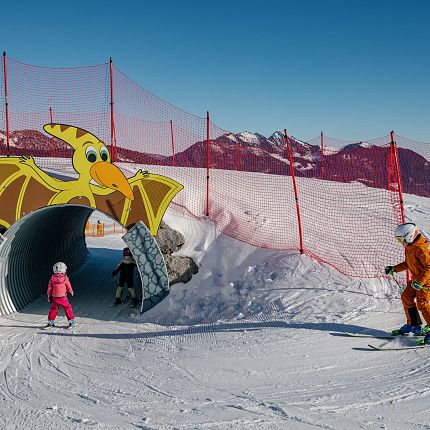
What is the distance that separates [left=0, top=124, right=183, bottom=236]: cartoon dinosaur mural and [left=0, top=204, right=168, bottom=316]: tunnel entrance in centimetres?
22

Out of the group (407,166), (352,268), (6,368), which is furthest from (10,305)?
(407,166)

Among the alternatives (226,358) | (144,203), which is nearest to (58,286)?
(144,203)

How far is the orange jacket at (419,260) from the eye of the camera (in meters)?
6.27

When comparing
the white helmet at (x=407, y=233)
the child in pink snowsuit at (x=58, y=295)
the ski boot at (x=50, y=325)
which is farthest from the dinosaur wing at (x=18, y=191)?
the white helmet at (x=407, y=233)

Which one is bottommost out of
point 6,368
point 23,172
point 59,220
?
point 6,368

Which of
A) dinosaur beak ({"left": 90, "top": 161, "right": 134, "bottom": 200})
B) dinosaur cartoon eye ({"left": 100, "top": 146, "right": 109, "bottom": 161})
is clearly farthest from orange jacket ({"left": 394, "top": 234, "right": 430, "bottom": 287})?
dinosaur cartoon eye ({"left": 100, "top": 146, "right": 109, "bottom": 161})

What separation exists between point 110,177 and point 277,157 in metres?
7.91

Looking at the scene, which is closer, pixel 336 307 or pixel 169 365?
pixel 169 365

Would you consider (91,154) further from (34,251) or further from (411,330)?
(411,330)

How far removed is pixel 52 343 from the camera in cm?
764

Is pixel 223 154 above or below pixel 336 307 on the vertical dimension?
above

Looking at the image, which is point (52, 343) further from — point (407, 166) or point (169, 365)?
point (407, 166)

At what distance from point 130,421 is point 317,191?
1259 cm

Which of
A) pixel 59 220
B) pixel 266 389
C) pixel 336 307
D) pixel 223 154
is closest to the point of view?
pixel 266 389
